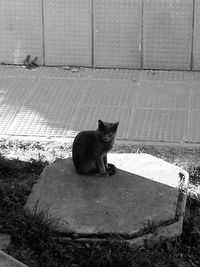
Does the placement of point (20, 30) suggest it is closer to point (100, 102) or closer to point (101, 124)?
point (100, 102)

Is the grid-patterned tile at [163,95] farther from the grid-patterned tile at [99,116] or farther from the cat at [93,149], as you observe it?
the cat at [93,149]

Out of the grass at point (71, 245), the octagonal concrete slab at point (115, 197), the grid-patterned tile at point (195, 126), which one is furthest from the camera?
the grid-patterned tile at point (195, 126)

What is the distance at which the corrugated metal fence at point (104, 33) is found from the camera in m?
8.67

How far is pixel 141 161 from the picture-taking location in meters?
6.26

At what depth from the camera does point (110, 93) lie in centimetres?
812

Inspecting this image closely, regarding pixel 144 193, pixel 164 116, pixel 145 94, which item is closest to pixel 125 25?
pixel 145 94

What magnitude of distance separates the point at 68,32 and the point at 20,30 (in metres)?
0.66

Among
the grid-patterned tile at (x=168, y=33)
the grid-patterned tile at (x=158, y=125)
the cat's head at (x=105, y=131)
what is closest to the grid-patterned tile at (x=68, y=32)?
the grid-patterned tile at (x=168, y=33)

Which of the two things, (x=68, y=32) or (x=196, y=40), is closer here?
(x=196, y=40)

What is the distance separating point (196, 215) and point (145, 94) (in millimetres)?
2799

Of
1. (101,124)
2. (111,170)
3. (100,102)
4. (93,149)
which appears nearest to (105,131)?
(101,124)

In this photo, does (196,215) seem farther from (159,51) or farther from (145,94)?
(159,51)

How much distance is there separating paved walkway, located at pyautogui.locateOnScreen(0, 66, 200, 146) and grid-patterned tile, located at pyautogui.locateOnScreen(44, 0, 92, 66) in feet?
0.63

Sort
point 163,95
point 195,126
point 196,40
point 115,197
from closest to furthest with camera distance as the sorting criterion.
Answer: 1. point 115,197
2. point 195,126
3. point 163,95
4. point 196,40
